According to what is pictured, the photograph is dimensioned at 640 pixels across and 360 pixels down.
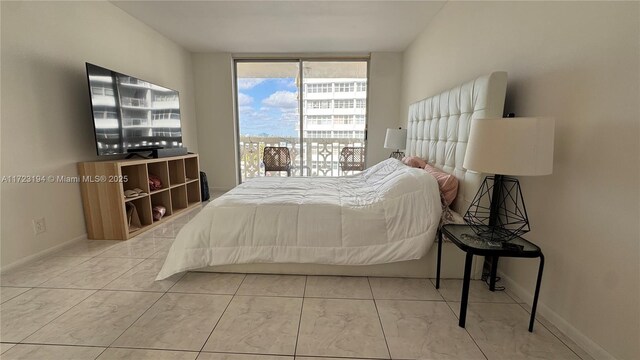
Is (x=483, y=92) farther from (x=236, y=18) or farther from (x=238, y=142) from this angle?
(x=238, y=142)

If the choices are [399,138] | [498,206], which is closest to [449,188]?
[498,206]

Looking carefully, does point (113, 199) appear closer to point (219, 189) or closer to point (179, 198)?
point (179, 198)

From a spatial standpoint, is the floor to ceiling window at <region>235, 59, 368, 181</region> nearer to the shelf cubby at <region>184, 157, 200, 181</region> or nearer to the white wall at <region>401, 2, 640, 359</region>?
the shelf cubby at <region>184, 157, 200, 181</region>

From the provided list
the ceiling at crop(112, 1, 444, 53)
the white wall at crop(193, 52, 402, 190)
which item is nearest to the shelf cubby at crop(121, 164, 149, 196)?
the ceiling at crop(112, 1, 444, 53)

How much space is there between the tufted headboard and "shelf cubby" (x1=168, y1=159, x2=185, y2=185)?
9.77 feet

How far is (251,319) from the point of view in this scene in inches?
58.1

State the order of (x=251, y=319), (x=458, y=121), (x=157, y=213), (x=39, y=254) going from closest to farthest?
(x=251, y=319), (x=458, y=121), (x=39, y=254), (x=157, y=213)

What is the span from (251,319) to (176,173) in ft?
9.12

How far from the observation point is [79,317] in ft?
4.86

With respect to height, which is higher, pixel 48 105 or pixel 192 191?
pixel 48 105

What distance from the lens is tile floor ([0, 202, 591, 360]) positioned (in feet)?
4.13

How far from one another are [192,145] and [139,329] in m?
3.58

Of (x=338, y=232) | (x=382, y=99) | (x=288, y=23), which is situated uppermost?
(x=288, y=23)

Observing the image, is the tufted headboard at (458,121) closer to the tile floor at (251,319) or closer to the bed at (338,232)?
the bed at (338,232)
